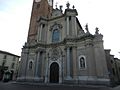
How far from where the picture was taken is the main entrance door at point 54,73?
1653 centimetres

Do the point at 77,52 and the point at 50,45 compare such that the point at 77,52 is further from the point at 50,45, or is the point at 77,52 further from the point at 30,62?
the point at 30,62

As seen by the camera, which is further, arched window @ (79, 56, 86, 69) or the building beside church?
the building beside church

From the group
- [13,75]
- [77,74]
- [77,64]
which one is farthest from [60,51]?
[13,75]

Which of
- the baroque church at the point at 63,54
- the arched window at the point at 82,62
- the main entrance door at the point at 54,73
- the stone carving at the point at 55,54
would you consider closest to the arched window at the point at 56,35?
the baroque church at the point at 63,54

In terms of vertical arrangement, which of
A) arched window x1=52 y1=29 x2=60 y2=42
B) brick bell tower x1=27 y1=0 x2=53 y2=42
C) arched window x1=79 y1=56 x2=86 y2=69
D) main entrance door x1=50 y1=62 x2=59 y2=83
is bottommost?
main entrance door x1=50 y1=62 x2=59 y2=83

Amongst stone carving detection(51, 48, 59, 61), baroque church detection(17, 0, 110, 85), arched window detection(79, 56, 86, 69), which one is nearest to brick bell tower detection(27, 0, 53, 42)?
baroque church detection(17, 0, 110, 85)

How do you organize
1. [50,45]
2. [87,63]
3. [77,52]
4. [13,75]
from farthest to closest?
[13,75] → [50,45] → [77,52] → [87,63]

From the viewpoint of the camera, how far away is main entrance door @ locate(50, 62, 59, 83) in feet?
54.2

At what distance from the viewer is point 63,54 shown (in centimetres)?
1708

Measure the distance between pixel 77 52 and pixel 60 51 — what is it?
303 cm

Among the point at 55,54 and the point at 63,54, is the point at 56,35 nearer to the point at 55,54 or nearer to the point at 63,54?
the point at 55,54

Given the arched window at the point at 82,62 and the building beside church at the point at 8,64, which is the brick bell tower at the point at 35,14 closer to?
the arched window at the point at 82,62

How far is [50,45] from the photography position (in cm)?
1895

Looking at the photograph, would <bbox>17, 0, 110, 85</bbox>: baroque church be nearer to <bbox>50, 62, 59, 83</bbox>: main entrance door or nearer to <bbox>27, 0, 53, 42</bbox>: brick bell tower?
<bbox>50, 62, 59, 83</bbox>: main entrance door
